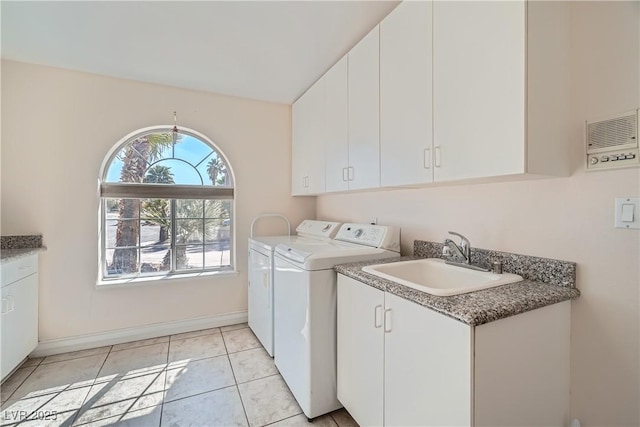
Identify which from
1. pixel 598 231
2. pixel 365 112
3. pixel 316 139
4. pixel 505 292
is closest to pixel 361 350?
pixel 505 292

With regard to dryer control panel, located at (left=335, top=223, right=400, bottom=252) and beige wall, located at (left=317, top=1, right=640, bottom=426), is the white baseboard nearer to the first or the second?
dryer control panel, located at (left=335, top=223, right=400, bottom=252)

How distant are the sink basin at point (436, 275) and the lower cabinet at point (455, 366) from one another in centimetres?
16

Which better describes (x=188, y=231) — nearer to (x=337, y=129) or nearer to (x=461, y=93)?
(x=337, y=129)

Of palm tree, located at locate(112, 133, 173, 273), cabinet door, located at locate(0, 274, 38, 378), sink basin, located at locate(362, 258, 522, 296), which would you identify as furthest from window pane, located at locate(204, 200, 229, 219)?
sink basin, located at locate(362, 258, 522, 296)

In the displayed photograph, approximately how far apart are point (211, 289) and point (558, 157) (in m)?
2.76

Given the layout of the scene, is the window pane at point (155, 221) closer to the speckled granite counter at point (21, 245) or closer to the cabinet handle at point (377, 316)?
the speckled granite counter at point (21, 245)

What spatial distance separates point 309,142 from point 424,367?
200 cm

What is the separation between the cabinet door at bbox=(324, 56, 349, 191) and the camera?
6.49 ft

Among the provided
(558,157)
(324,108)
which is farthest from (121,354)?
(558,157)

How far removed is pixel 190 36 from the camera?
179 centimetres

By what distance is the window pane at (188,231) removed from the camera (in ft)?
8.85

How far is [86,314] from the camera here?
7.56 feet

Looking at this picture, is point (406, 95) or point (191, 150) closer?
point (406, 95)

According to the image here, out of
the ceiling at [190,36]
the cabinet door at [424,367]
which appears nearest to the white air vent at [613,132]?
the cabinet door at [424,367]
